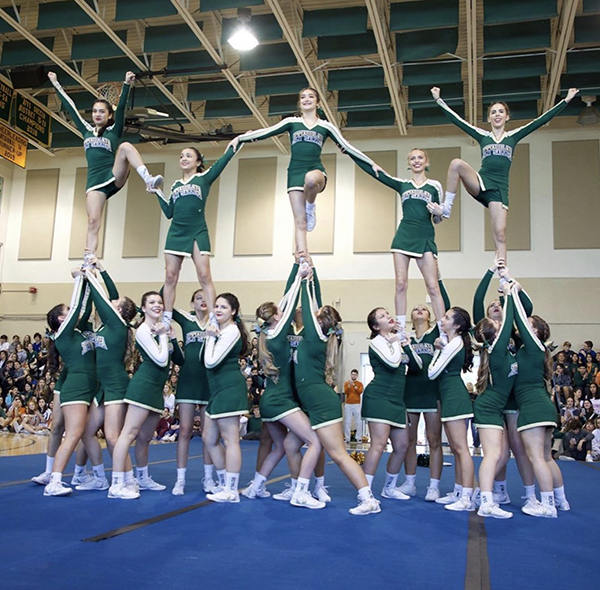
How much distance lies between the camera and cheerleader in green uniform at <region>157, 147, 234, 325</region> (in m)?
5.95

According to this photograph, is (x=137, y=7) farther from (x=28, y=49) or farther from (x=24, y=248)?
(x=24, y=248)

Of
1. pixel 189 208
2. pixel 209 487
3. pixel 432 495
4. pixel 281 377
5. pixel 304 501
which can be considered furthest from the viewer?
pixel 189 208

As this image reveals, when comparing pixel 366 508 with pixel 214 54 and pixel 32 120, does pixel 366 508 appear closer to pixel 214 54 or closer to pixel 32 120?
pixel 214 54

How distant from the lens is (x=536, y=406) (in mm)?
4777

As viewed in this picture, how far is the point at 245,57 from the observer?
519 inches

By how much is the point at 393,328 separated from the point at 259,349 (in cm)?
120

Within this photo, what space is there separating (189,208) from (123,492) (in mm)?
2694

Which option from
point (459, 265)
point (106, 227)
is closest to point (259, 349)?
point (459, 265)

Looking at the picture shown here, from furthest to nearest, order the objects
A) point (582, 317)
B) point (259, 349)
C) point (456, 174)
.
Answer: point (582, 317) → point (456, 174) → point (259, 349)

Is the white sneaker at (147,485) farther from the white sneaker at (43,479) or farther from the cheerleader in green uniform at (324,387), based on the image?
the cheerleader in green uniform at (324,387)

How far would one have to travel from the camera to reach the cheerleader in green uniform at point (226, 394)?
4.79 meters

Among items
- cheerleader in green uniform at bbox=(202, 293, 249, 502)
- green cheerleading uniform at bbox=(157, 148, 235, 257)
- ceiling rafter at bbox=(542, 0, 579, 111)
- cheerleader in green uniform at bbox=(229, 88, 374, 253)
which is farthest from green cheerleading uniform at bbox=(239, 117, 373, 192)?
ceiling rafter at bbox=(542, 0, 579, 111)

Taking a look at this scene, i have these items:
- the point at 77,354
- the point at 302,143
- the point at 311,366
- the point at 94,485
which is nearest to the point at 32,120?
the point at 302,143

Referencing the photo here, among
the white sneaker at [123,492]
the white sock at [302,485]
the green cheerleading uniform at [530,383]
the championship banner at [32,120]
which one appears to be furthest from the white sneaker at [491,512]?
the championship banner at [32,120]
